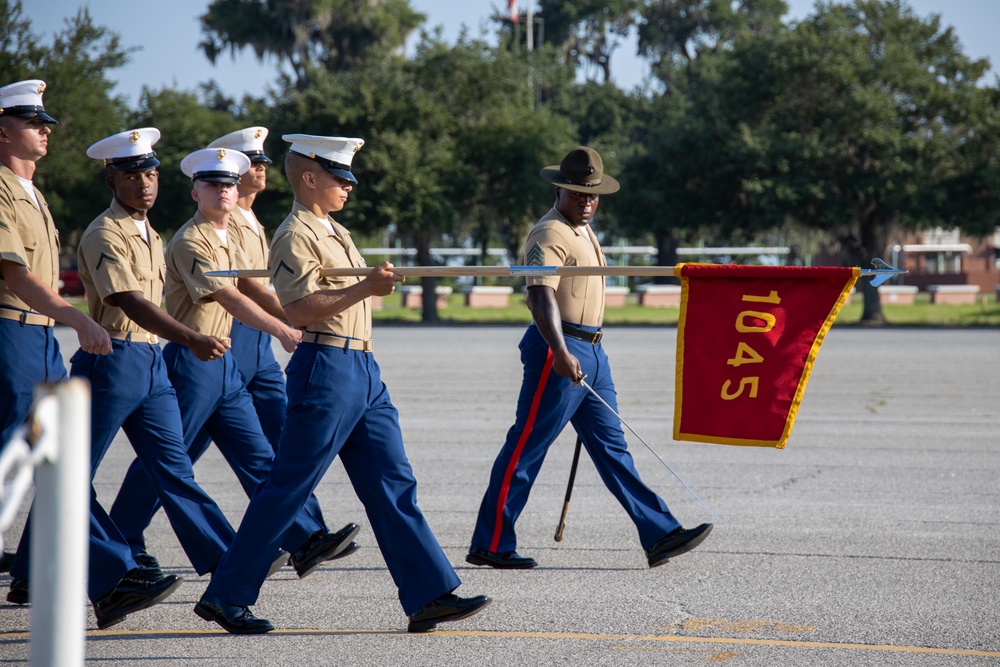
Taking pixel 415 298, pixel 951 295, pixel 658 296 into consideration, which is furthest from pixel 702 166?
pixel 951 295

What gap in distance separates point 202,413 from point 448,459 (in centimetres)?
385

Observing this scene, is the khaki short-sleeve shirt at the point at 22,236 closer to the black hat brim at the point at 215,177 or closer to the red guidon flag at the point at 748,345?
the black hat brim at the point at 215,177

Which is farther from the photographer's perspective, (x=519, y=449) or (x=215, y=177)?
(x=519, y=449)

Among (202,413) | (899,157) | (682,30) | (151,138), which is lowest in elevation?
(202,413)

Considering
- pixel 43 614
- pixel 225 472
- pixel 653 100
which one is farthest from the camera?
pixel 653 100

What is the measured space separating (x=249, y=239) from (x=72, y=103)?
32.2 metres

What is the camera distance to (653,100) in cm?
5794

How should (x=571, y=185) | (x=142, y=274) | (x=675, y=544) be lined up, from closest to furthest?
(x=142, y=274), (x=675, y=544), (x=571, y=185)

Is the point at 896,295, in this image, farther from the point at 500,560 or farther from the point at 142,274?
the point at 142,274

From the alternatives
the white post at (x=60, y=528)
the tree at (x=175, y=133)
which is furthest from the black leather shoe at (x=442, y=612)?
the tree at (x=175, y=133)

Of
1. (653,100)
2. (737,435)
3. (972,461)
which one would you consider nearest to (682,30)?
(653,100)

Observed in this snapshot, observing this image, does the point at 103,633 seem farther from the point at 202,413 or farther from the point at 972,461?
the point at 972,461

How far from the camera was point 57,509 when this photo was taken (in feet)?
6.38

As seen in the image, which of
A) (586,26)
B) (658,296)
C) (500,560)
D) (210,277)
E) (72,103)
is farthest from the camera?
(586,26)
